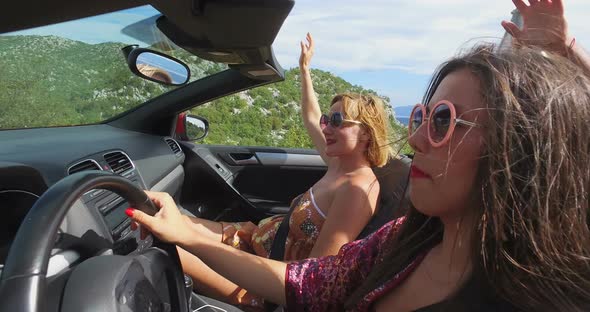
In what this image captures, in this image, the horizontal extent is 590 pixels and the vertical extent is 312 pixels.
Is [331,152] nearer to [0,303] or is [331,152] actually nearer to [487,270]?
[487,270]

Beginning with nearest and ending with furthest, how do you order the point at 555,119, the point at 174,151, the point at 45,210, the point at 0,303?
the point at 0,303 → the point at 45,210 → the point at 555,119 → the point at 174,151

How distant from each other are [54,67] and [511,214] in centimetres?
203

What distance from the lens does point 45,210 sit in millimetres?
1010

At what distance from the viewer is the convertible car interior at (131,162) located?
1082 mm

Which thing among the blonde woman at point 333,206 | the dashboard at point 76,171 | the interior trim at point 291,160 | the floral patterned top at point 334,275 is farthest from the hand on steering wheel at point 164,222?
the interior trim at point 291,160

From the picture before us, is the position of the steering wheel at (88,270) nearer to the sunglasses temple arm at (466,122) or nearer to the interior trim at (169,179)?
the sunglasses temple arm at (466,122)

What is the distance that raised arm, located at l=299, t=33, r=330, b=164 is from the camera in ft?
11.2

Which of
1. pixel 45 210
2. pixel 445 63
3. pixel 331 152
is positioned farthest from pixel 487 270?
pixel 331 152

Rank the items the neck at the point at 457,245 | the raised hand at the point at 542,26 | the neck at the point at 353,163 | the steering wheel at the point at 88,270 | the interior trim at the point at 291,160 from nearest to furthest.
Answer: the steering wheel at the point at 88,270, the neck at the point at 457,245, the raised hand at the point at 542,26, the neck at the point at 353,163, the interior trim at the point at 291,160

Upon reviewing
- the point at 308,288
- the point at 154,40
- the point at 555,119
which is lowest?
the point at 308,288

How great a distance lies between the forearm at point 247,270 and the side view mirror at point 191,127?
2118 millimetres

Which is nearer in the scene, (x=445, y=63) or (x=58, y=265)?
(x=58, y=265)

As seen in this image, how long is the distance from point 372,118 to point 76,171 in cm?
150

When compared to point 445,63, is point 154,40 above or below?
below
